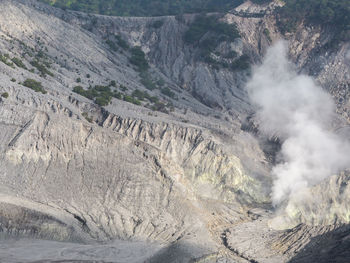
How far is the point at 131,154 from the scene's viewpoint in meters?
60.1

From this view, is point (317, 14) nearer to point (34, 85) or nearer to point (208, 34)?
point (208, 34)

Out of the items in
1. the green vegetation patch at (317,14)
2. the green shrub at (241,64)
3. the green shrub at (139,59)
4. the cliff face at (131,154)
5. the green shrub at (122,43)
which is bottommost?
the cliff face at (131,154)

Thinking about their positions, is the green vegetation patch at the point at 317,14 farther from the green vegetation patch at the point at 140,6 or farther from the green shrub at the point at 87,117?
the green shrub at the point at 87,117

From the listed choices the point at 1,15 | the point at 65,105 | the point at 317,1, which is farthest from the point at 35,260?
the point at 317,1

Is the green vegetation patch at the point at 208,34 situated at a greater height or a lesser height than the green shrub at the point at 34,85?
greater

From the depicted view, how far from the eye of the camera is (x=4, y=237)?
49.6 m

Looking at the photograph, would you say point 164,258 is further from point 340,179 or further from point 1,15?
point 1,15

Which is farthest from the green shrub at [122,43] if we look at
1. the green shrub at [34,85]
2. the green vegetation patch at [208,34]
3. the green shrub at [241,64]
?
the green shrub at [34,85]

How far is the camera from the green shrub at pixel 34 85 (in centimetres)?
6509

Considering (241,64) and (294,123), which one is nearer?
(294,123)

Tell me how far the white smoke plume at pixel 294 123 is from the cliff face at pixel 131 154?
2214 mm

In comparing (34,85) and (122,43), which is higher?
(122,43)

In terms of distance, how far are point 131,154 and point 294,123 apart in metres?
28.1

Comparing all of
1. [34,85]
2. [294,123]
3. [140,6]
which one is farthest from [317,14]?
[34,85]
